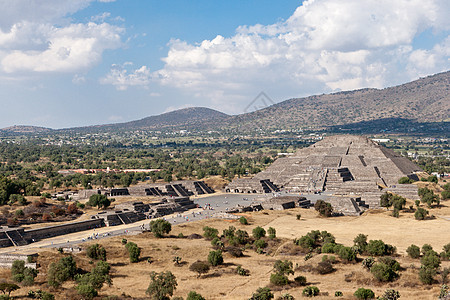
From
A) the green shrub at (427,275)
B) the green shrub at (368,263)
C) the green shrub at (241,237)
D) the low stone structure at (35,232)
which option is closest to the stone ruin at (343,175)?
the green shrub at (241,237)

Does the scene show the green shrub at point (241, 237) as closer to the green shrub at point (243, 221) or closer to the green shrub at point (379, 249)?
the green shrub at point (243, 221)

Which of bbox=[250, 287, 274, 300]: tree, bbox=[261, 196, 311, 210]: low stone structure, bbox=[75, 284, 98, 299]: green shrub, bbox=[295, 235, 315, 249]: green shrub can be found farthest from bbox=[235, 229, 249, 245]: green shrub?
bbox=[261, 196, 311, 210]: low stone structure

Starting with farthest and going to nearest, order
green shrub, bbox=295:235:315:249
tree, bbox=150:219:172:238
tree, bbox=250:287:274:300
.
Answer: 1. tree, bbox=150:219:172:238
2. green shrub, bbox=295:235:315:249
3. tree, bbox=250:287:274:300

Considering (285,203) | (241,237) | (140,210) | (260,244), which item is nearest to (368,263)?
(260,244)

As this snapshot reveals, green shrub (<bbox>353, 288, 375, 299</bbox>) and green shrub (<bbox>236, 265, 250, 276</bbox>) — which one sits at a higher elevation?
green shrub (<bbox>353, 288, 375, 299</bbox>)

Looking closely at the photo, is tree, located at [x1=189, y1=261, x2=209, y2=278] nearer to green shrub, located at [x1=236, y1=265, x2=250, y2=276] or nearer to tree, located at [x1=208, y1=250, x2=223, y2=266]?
tree, located at [x1=208, y1=250, x2=223, y2=266]

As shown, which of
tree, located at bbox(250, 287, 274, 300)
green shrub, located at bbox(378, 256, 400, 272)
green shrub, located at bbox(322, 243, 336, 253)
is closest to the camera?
tree, located at bbox(250, 287, 274, 300)

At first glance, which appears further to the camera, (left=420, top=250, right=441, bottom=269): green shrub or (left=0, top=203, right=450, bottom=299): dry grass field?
(left=420, top=250, right=441, bottom=269): green shrub
